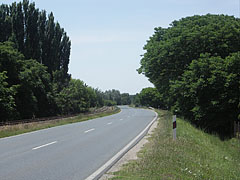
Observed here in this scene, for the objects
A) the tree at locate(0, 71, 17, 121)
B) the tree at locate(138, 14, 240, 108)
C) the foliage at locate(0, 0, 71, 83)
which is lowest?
the tree at locate(0, 71, 17, 121)

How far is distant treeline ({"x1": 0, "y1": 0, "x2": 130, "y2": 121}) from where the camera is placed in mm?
39812

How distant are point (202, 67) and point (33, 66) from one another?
29.5 m

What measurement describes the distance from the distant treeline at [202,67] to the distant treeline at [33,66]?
642 inches

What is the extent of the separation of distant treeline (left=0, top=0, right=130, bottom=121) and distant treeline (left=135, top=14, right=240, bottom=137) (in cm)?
1630

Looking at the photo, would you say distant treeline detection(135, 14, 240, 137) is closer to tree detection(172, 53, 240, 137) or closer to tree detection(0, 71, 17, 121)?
tree detection(172, 53, 240, 137)

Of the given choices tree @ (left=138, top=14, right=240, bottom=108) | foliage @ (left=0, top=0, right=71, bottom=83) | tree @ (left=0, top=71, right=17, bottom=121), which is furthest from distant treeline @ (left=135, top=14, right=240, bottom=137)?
foliage @ (left=0, top=0, right=71, bottom=83)

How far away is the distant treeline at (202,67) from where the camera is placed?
1046 inches

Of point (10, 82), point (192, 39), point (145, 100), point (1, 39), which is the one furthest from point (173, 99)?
point (145, 100)

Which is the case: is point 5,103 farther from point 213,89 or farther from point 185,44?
point 213,89

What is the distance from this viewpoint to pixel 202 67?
27.5 m

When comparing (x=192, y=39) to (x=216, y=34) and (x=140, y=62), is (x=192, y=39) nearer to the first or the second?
(x=216, y=34)

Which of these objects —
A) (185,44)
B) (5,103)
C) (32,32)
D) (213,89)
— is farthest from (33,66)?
(213,89)

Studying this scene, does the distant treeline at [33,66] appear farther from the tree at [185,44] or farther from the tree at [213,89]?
the tree at [213,89]

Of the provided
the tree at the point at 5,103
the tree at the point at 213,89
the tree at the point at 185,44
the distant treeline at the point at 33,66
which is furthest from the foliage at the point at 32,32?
the tree at the point at 213,89
